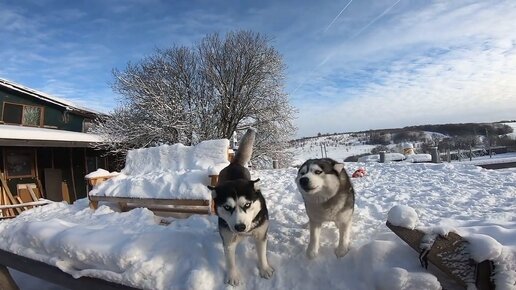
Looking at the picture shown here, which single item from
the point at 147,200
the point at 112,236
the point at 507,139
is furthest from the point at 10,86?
the point at 507,139

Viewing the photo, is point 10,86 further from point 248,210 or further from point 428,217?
point 428,217

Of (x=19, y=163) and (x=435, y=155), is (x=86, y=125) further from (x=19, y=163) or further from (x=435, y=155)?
(x=435, y=155)

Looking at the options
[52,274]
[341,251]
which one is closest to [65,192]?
[52,274]

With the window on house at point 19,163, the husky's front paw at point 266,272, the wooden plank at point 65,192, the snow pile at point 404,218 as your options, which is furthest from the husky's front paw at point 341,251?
the wooden plank at point 65,192

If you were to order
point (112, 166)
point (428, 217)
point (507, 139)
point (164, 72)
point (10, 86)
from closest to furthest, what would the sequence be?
point (428, 217) < point (10, 86) < point (112, 166) < point (164, 72) < point (507, 139)

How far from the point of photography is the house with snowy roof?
1055 centimetres

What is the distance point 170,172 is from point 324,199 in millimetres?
4143

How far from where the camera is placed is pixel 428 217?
438cm

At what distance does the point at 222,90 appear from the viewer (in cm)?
2152

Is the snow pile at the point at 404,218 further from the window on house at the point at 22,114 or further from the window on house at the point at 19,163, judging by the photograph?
the window on house at the point at 22,114

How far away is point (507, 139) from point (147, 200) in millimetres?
47056

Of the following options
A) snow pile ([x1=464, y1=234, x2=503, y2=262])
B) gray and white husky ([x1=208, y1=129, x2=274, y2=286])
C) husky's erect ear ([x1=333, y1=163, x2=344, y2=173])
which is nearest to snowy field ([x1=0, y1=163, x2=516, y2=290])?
snow pile ([x1=464, y1=234, x2=503, y2=262])

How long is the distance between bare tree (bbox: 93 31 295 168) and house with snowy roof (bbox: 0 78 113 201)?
491 centimetres

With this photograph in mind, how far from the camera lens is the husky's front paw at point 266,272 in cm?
296
